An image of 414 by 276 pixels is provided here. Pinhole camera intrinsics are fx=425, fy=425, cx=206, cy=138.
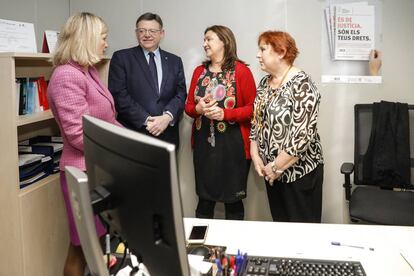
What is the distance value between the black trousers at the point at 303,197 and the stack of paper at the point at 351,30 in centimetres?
106

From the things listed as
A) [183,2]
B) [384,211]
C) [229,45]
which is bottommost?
[384,211]

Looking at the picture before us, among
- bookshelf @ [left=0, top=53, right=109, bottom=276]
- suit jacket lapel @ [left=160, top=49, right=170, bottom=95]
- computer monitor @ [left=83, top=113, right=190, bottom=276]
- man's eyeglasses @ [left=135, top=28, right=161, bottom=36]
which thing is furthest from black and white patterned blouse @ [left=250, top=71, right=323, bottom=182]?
computer monitor @ [left=83, top=113, right=190, bottom=276]

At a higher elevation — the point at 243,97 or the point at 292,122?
the point at 243,97

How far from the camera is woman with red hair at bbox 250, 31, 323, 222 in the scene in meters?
2.34

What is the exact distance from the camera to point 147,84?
2961mm

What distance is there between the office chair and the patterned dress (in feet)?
2.27

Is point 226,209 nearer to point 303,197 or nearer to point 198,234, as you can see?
point 303,197

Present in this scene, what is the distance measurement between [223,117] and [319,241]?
1.37 meters

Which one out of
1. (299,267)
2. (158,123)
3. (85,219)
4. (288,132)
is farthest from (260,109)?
(85,219)

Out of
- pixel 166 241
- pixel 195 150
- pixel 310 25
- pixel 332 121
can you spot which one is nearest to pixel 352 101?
pixel 332 121

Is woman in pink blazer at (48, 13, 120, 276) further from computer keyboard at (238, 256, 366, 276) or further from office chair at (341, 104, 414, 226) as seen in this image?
office chair at (341, 104, 414, 226)

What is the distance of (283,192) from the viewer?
99.7 inches

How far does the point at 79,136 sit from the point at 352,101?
2.01 meters

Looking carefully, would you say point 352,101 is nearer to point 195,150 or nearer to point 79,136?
point 195,150
